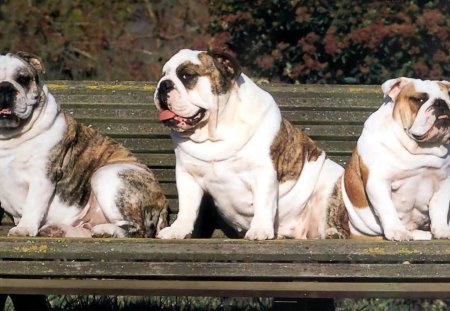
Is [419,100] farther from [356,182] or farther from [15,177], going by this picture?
[15,177]

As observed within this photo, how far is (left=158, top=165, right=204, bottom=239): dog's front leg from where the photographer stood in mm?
7043

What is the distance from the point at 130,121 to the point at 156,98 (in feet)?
3.07

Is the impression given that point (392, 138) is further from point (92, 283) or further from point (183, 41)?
point (183, 41)

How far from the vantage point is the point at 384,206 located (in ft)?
22.4

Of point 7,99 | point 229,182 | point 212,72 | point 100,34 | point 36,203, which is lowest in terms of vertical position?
point 100,34

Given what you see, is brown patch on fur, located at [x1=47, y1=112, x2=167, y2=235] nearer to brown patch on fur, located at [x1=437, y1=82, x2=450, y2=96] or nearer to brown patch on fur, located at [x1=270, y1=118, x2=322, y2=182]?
brown patch on fur, located at [x1=270, y1=118, x2=322, y2=182]

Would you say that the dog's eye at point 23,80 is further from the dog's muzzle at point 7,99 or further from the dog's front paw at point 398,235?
the dog's front paw at point 398,235

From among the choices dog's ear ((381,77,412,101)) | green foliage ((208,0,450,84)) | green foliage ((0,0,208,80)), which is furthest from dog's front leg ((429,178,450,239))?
green foliage ((0,0,208,80))

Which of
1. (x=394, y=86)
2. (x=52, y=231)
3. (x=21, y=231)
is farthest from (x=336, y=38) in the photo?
(x=21, y=231)

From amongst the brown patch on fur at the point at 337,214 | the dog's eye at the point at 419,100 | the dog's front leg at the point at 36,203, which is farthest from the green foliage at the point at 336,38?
the dog's front leg at the point at 36,203

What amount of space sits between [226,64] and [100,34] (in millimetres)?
5600

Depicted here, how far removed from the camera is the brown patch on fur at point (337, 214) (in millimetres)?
7336

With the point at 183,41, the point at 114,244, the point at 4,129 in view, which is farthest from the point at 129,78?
the point at 114,244

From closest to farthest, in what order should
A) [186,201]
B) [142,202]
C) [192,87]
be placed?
[192,87] → [186,201] → [142,202]
